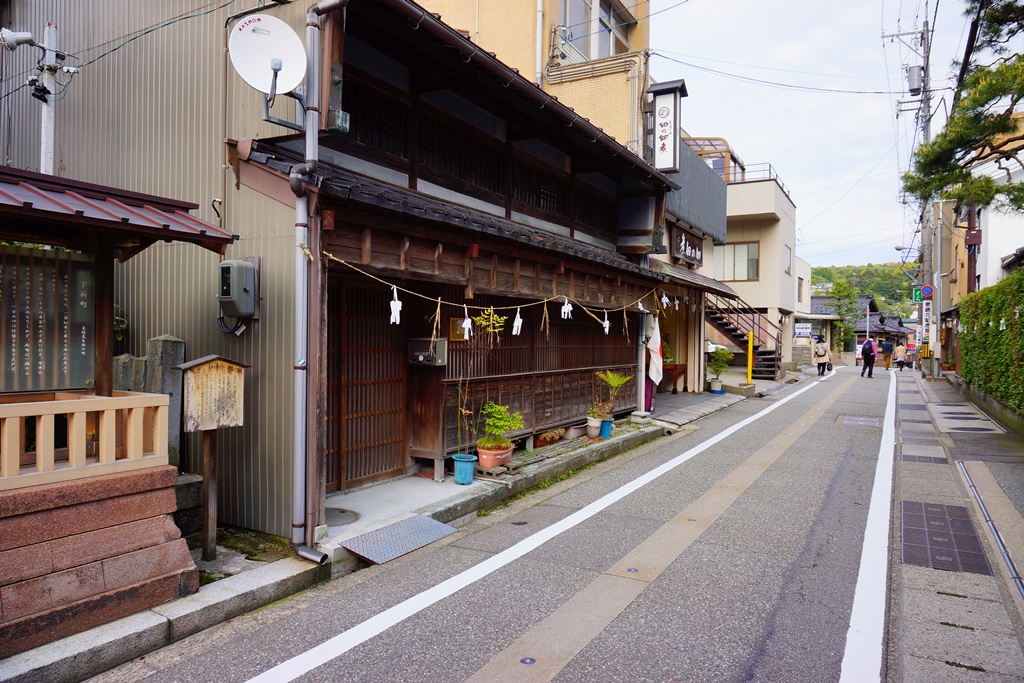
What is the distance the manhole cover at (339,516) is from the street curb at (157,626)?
3.45 feet

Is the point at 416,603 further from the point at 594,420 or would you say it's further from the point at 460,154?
the point at 594,420

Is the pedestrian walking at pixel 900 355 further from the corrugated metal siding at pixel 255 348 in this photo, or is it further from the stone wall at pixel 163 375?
the stone wall at pixel 163 375

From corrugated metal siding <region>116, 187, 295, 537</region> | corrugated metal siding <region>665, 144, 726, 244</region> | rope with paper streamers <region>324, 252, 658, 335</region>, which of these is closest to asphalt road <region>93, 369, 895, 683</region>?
corrugated metal siding <region>116, 187, 295, 537</region>

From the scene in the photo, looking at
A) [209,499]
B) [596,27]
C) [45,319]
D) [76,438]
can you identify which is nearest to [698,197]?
[596,27]

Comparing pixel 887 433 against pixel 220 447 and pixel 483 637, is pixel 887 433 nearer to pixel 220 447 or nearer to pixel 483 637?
pixel 483 637

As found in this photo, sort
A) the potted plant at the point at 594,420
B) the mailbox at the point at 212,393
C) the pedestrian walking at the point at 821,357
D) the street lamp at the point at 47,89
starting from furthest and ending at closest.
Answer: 1. the pedestrian walking at the point at 821,357
2. the potted plant at the point at 594,420
3. the street lamp at the point at 47,89
4. the mailbox at the point at 212,393

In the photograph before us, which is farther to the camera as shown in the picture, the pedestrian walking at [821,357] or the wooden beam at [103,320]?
the pedestrian walking at [821,357]

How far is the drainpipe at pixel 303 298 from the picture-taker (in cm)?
623

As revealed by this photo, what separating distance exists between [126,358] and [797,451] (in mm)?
11485

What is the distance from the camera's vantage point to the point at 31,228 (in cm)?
558

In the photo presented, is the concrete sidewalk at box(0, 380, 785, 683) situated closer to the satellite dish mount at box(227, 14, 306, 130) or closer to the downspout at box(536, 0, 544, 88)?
the satellite dish mount at box(227, 14, 306, 130)

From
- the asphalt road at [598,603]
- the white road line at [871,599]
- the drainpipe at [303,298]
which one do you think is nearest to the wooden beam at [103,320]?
the drainpipe at [303,298]

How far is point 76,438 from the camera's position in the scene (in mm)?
4777

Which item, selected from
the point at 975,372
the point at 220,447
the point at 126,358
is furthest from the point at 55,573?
the point at 975,372
